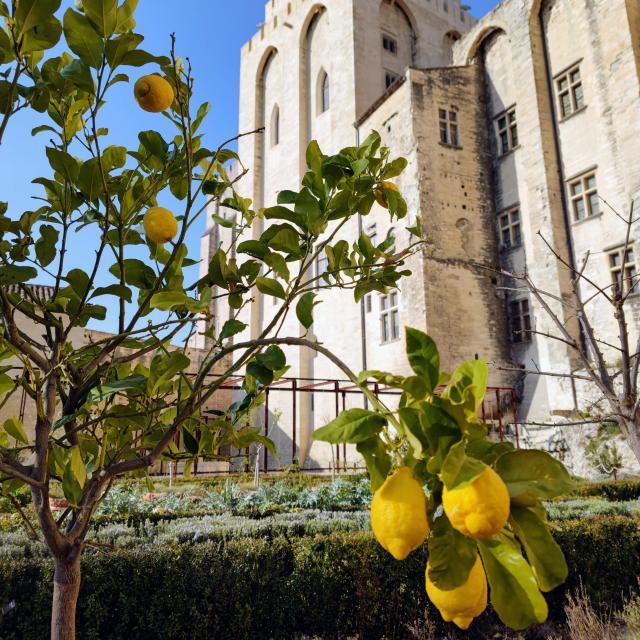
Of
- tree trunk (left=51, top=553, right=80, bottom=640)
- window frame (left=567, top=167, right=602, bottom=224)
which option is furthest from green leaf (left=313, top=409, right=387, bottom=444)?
window frame (left=567, top=167, right=602, bottom=224)

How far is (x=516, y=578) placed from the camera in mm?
562

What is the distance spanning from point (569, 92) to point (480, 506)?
55.8 ft

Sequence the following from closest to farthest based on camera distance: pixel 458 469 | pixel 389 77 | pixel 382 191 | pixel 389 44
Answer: pixel 458 469
pixel 382 191
pixel 389 77
pixel 389 44

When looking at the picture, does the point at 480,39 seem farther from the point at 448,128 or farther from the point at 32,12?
the point at 32,12

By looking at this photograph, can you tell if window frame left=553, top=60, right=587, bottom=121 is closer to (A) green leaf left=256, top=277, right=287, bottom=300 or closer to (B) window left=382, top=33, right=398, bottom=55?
(B) window left=382, top=33, right=398, bottom=55

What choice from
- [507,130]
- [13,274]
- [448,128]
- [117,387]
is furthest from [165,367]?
[507,130]

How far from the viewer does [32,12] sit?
90cm

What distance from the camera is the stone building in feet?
42.7

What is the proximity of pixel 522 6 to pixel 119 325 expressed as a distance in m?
18.7

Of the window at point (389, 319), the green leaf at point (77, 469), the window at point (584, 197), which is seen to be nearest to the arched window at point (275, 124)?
the window at point (389, 319)

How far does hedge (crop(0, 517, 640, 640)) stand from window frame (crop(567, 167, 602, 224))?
11.3 metres

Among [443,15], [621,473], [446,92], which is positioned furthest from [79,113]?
[443,15]

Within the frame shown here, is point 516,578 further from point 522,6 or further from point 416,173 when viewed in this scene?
point 522,6

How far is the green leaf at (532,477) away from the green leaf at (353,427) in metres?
0.16
